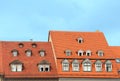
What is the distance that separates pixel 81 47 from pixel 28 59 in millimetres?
11085

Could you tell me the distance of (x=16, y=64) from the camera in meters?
94.6

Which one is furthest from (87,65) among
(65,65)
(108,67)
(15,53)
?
(15,53)

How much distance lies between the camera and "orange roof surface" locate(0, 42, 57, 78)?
306 feet

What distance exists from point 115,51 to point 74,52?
10.9m

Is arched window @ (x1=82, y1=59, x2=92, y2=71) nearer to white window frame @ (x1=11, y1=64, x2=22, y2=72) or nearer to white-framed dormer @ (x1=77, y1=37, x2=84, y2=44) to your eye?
white-framed dormer @ (x1=77, y1=37, x2=84, y2=44)

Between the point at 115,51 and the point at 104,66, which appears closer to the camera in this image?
the point at 104,66

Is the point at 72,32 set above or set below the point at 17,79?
above

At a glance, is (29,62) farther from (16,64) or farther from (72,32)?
(72,32)

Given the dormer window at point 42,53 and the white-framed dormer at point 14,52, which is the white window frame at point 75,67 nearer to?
the dormer window at point 42,53

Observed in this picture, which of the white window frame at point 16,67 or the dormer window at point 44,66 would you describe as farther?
the dormer window at point 44,66

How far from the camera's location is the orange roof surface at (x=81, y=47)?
95250 mm

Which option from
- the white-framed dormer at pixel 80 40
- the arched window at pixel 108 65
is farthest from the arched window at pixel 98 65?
the white-framed dormer at pixel 80 40

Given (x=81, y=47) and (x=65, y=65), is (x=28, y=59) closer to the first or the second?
(x=65, y=65)

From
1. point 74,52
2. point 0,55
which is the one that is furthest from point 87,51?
point 0,55
